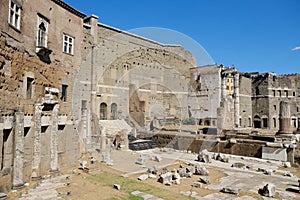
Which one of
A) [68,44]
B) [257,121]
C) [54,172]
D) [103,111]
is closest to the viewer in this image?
[54,172]

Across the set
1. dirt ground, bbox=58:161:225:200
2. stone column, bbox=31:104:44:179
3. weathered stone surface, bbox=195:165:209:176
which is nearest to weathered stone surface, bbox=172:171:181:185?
dirt ground, bbox=58:161:225:200

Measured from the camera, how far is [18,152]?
8414 millimetres

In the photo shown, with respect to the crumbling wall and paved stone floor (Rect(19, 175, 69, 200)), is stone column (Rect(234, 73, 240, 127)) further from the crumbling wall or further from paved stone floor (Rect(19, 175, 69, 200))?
paved stone floor (Rect(19, 175, 69, 200))

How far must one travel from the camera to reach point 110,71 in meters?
27.8

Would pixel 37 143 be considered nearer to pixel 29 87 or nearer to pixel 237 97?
pixel 29 87

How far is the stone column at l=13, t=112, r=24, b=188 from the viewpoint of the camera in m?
8.26

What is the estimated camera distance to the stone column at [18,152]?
27.1ft

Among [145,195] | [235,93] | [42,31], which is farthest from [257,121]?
[42,31]

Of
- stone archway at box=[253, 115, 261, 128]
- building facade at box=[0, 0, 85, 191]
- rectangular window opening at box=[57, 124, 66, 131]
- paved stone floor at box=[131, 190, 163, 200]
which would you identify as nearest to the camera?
paved stone floor at box=[131, 190, 163, 200]

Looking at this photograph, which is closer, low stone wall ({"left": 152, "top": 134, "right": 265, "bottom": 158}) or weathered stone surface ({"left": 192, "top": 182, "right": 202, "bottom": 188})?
weathered stone surface ({"left": 192, "top": 182, "right": 202, "bottom": 188})

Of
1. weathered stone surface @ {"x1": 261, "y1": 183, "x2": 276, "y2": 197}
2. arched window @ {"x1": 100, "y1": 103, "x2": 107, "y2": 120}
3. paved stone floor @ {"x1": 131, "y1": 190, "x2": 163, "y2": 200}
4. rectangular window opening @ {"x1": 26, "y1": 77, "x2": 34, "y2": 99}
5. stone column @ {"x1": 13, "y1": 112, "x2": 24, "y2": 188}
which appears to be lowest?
paved stone floor @ {"x1": 131, "y1": 190, "x2": 163, "y2": 200}

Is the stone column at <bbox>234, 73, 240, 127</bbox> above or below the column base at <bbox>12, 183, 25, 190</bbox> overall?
above

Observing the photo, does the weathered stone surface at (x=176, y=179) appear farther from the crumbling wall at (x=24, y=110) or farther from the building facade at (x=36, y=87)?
the crumbling wall at (x=24, y=110)

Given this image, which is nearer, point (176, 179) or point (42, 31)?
point (176, 179)
